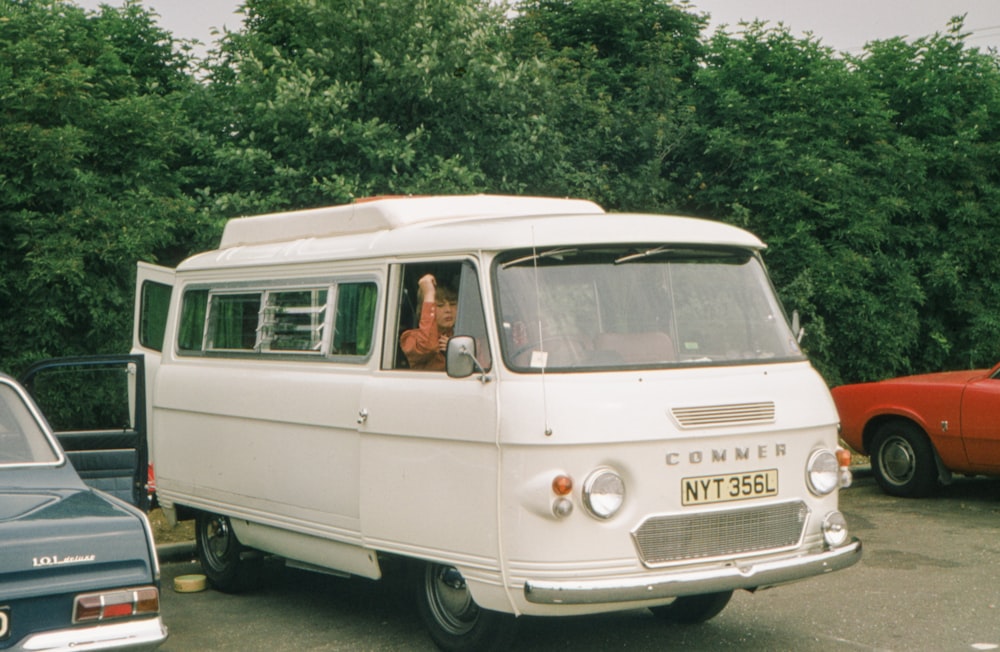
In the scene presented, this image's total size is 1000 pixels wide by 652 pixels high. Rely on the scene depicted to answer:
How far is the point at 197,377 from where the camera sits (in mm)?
→ 8891

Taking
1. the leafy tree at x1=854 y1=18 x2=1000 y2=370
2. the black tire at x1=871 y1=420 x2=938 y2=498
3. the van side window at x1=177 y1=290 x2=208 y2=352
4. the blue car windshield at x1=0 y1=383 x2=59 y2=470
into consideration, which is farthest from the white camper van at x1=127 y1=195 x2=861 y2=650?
the leafy tree at x1=854 y1=18 x2=1000 y2=370

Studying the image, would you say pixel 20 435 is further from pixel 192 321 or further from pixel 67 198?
pixel 67 198

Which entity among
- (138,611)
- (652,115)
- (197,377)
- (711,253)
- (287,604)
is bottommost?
(287,604)

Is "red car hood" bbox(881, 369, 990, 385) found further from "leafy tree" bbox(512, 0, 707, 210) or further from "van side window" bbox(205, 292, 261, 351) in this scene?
"van side window" bbox(205, 292, 261, 351)

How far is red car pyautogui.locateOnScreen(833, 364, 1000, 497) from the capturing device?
11.4m

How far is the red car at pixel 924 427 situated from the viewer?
1141 centimetres

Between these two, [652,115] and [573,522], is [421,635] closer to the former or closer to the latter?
[573,522]

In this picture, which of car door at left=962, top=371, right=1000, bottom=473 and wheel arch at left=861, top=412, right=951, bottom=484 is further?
wheel arch at left=861, top=412, right=951, bottom=484

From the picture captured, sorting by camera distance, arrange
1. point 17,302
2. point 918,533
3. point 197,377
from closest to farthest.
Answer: point 197,377
point 918,533
point 17,302

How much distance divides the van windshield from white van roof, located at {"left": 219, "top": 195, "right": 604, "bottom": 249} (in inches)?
32.3

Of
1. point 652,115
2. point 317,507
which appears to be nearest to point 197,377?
point 317,507

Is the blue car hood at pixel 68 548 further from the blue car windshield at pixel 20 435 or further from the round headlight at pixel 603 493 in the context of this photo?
the round headlight at pixel 603 493

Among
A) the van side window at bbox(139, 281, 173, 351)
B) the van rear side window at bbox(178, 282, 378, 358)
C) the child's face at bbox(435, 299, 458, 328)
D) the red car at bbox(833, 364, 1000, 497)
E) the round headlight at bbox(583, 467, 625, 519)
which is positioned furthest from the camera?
the red car at bbox(833, 364, 1000, 497)

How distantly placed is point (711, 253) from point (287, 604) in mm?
3766
